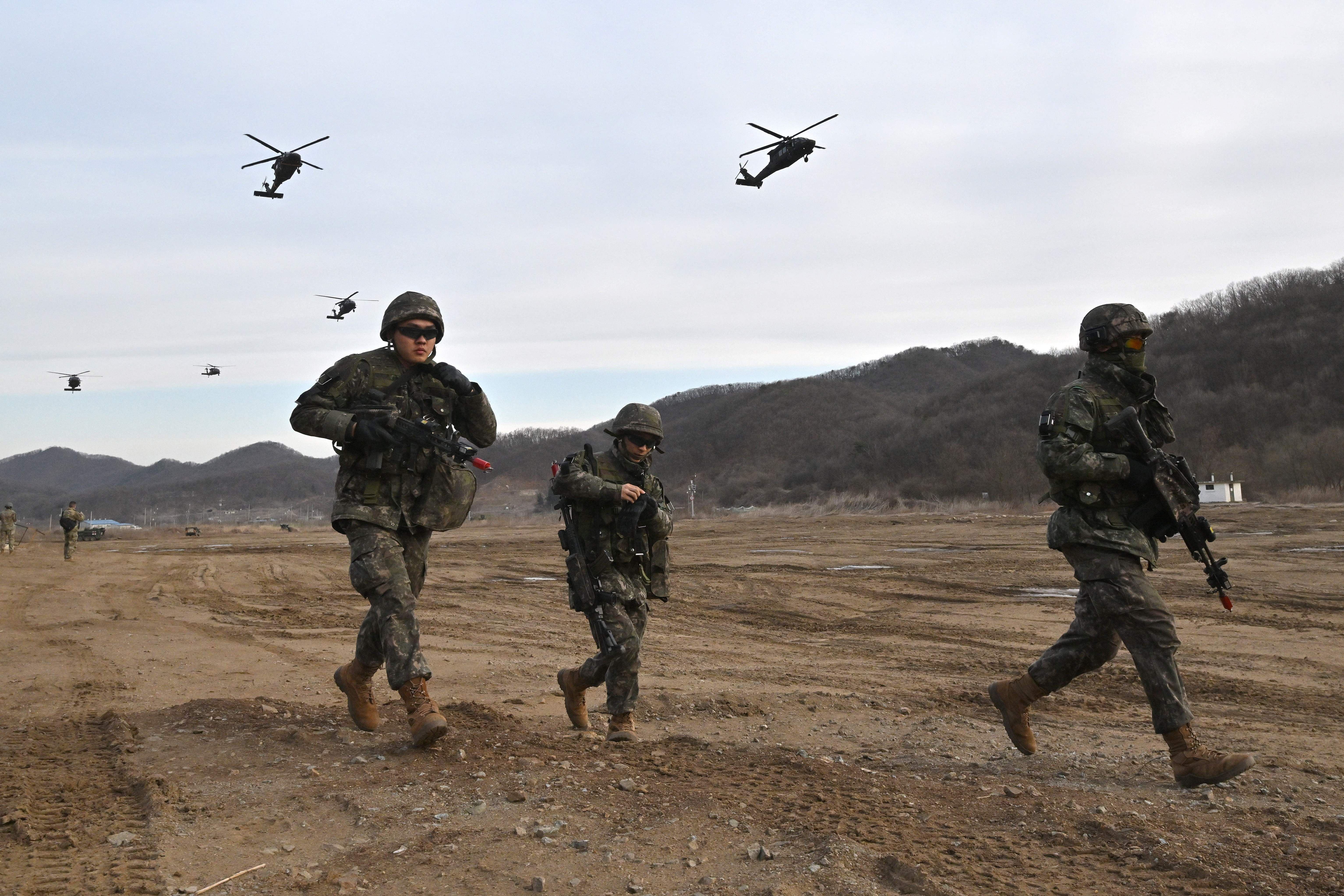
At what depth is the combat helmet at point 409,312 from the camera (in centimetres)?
545

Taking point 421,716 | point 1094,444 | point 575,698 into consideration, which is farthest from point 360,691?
point 1094,444

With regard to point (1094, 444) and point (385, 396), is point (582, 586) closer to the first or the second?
point (385, 396)

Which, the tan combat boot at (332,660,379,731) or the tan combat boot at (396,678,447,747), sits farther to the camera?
the tan combat boot at (332,660,379,731)

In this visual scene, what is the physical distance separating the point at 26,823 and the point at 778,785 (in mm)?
2965

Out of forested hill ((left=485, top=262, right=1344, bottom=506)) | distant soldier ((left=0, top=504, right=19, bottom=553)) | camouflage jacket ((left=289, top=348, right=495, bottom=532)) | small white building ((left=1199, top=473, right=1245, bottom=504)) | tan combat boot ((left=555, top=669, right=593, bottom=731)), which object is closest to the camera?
camouflage jacket ((left=289, top=348, right=495, bottom=532))

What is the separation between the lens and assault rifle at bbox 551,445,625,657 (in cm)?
571

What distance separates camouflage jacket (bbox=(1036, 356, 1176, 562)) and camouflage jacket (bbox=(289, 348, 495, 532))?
9.46ft

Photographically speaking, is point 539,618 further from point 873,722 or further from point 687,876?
point 687,876

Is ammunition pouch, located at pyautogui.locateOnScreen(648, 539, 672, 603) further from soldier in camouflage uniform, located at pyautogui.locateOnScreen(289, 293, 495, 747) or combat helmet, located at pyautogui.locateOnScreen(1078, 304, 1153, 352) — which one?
combat helmet, located at pyautogui.locateOnScreen(1078, 304, 1153, 352)

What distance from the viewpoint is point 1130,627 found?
477 cm

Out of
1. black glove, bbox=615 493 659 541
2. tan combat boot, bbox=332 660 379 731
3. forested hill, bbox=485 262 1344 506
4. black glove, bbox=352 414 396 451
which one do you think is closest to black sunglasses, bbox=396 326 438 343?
black glove, bbox=352 414 396 451

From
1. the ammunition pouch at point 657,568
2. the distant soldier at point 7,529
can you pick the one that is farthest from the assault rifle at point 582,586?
the distant soldier at point 7,529

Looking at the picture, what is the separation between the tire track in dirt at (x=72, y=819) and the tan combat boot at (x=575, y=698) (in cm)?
223

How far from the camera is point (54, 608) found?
13812mm
